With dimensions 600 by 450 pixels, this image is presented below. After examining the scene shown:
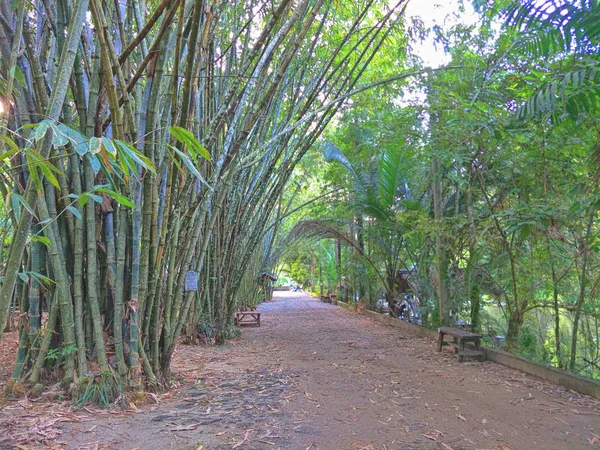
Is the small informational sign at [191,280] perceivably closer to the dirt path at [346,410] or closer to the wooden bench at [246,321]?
the dirt path at [346,410]

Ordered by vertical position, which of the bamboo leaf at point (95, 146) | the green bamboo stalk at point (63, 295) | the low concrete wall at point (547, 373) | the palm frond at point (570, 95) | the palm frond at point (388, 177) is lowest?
the low concrete wall at point (547, 373)

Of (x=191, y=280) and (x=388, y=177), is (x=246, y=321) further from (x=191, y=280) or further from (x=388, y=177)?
(x=191, y=280)

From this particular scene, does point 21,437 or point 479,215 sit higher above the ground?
point 479,215

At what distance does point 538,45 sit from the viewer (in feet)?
11.2

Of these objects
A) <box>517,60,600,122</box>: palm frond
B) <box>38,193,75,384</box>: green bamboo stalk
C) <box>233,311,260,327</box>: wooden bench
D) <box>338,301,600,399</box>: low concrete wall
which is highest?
<box>517,60,600,122</box>: palm frond

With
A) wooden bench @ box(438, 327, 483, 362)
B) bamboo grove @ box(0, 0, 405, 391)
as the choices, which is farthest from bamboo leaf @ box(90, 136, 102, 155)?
wooden bench @ box(438, 327, 483, 362)

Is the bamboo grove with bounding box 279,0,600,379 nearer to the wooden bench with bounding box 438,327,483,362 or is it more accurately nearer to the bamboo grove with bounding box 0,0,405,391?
the wooden bench with bounding box 438,327,483,362

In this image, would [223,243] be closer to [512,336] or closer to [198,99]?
[198,99]

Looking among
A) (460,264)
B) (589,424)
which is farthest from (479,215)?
(589,424)

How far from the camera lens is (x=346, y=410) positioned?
275cm

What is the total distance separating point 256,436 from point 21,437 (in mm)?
1107

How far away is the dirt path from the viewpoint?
220cm

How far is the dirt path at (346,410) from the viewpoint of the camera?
2197mm

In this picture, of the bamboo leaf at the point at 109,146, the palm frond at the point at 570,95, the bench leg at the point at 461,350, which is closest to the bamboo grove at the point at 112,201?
the bamboo leaf at the point at 109,146
